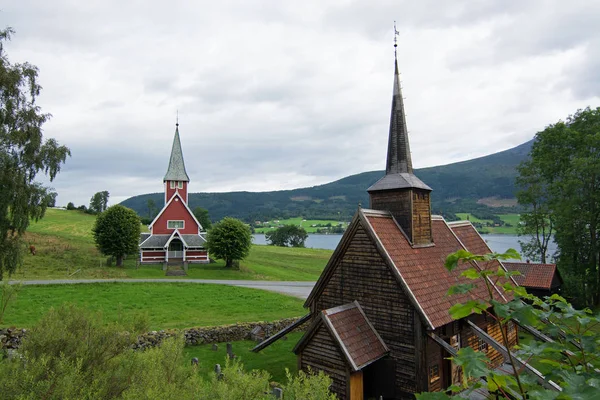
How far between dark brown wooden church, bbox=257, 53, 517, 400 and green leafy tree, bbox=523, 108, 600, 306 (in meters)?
15.7

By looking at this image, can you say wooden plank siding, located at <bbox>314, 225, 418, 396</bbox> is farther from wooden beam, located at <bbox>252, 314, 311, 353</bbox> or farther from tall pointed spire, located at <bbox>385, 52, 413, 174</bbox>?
tall pointed spire, located at <bbox>385, 52, 413, 174</bbox>

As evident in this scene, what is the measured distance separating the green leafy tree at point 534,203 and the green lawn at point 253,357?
79.0 ft

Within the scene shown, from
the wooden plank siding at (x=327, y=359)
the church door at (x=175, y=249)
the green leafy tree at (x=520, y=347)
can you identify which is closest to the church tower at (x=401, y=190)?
the wooden plank siding at (x=327, y=359)

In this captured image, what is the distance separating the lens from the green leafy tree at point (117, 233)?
40.3 metres

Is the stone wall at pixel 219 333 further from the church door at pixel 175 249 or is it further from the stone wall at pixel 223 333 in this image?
the church door at pixel 175 249

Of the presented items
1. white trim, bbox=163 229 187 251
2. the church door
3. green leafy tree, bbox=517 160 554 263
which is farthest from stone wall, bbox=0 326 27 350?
green leafy tree, bbox=517 160 554 263

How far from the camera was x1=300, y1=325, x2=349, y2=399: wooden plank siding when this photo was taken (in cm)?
1249

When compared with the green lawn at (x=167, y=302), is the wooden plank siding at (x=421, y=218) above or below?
above

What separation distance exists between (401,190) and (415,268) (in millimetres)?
3429

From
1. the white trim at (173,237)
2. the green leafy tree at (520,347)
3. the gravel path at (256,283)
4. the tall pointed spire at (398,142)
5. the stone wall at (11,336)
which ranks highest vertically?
the tall pointed spire at (398,142)

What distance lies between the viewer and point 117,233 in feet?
133

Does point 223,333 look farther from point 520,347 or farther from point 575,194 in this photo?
point 575,194

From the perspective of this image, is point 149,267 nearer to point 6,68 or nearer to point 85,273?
point 85,273

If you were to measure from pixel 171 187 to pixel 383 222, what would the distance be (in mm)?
40775
